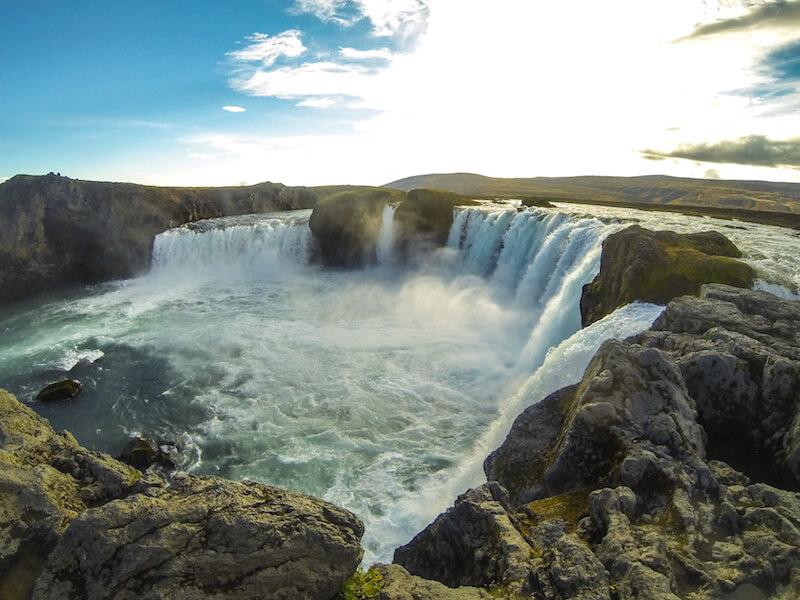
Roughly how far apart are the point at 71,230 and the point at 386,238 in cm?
3833

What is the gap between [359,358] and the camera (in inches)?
1100

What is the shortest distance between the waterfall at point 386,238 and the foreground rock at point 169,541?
45937 millimetres

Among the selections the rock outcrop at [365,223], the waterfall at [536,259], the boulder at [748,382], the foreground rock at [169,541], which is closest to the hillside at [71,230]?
the rock outcrop at [365,223]

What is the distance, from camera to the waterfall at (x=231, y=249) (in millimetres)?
55188

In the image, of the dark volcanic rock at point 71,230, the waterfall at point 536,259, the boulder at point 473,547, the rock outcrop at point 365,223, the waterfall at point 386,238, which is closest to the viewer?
the boulder at point 473,547

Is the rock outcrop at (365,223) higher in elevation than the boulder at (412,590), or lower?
higher

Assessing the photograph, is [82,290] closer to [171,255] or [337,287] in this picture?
[171,255]

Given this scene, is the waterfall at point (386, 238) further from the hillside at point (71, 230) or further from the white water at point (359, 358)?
the hillside at point (71, 230)

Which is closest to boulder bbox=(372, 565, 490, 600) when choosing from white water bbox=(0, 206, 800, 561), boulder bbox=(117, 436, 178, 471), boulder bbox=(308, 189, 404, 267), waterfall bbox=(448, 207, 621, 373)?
white water bbox=(0, 206, 800, 561)

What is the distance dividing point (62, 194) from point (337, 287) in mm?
36165

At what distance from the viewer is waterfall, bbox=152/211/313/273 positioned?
55.2m

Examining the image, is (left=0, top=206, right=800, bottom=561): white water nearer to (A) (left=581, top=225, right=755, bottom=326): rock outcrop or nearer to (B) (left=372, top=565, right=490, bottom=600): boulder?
(A) (left=581, top=225, right=755, bottom=326): rock outcrop

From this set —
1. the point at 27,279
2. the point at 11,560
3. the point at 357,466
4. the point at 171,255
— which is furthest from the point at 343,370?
the point at 27,279

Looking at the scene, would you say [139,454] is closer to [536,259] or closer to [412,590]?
[412,590]
